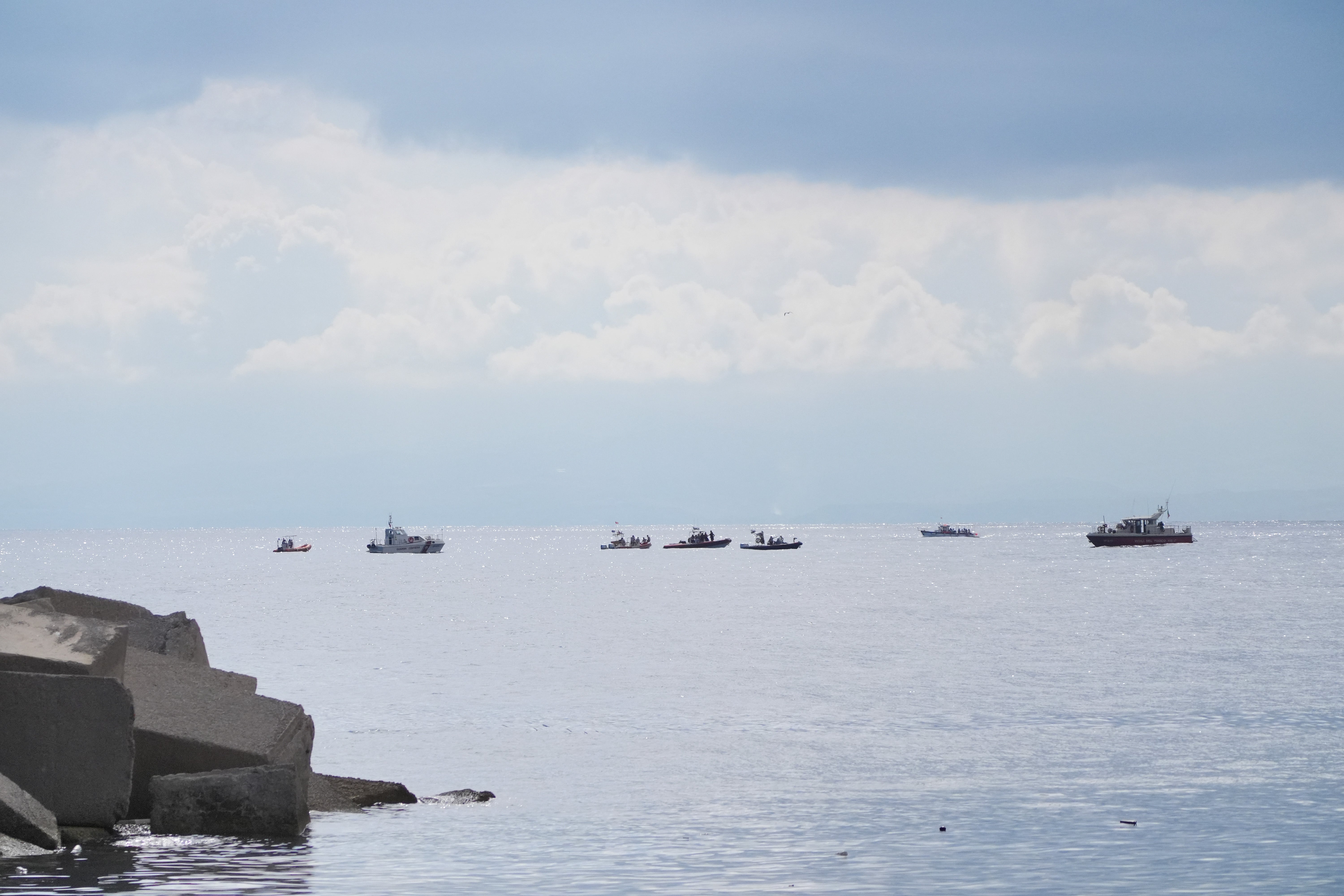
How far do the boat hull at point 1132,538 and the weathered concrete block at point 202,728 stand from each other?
160 meters

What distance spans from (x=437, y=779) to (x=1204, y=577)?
3881 inches

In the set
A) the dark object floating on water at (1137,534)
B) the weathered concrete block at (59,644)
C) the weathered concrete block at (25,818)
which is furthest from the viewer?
the dark object floating on water at (1137,534)

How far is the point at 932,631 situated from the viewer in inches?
2466

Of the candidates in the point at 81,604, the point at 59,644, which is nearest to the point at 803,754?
the point at 81,604

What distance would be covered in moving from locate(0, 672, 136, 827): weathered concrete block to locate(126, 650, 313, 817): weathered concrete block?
40.4 inches

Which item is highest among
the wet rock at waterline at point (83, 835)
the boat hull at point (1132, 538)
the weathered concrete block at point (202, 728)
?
the boat hull at point (1132, 538)

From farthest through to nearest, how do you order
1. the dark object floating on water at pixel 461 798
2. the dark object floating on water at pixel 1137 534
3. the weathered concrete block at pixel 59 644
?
the dark object floating on water at pixel 1137 534 < the dark object floating on water at pixel 461 798 < the weathered concrete block at pixel 59 644

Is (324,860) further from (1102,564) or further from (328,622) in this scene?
(1102,564)

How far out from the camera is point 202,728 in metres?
17.7

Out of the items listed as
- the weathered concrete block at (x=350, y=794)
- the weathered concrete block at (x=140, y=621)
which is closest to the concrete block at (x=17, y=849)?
the weathered concrete block at (x=350, y=794)

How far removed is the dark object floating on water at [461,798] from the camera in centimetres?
2109

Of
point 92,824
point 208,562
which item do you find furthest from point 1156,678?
point 208,562

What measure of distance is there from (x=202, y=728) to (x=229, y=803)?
1039 millimetres

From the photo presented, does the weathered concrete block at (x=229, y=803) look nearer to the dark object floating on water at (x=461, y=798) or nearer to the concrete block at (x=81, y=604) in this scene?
the concrete block at (x=81, y=604)
